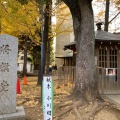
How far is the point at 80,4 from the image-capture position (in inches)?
337

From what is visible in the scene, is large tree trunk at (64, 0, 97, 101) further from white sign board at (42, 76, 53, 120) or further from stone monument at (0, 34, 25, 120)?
white sign board at (42, 76, 53, 120)

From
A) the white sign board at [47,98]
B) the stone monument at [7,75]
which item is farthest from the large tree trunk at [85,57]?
the white sign board at [47,98]

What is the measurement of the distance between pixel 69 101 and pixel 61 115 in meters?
1.24

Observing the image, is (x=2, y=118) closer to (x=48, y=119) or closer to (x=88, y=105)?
(x=48, y=119)

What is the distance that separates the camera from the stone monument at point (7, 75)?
637cm

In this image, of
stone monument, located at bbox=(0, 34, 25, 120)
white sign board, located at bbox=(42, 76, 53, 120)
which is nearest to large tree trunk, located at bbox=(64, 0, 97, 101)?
stone monument, located at bbox=(0, 34, 25, 120)

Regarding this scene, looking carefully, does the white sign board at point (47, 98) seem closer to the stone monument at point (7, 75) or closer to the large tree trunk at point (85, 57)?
the stone monument at point (7, 75)

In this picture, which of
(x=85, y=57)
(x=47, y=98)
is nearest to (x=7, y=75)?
(x=47, y=98)

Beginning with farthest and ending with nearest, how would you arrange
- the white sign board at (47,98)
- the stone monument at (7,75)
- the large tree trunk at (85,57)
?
the large tree trunk at (85,57), the stone monument at (7,75), the white sign board at (47,98)

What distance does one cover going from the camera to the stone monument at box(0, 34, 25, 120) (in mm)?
6367

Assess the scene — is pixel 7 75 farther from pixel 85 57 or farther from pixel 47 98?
pixel 85 57

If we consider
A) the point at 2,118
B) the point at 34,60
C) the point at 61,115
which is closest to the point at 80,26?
the point at 61,115

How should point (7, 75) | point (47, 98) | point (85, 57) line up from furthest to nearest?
point (85, 57) → point (7, 75) → point (47, 98)

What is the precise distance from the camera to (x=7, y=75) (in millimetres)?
6395
